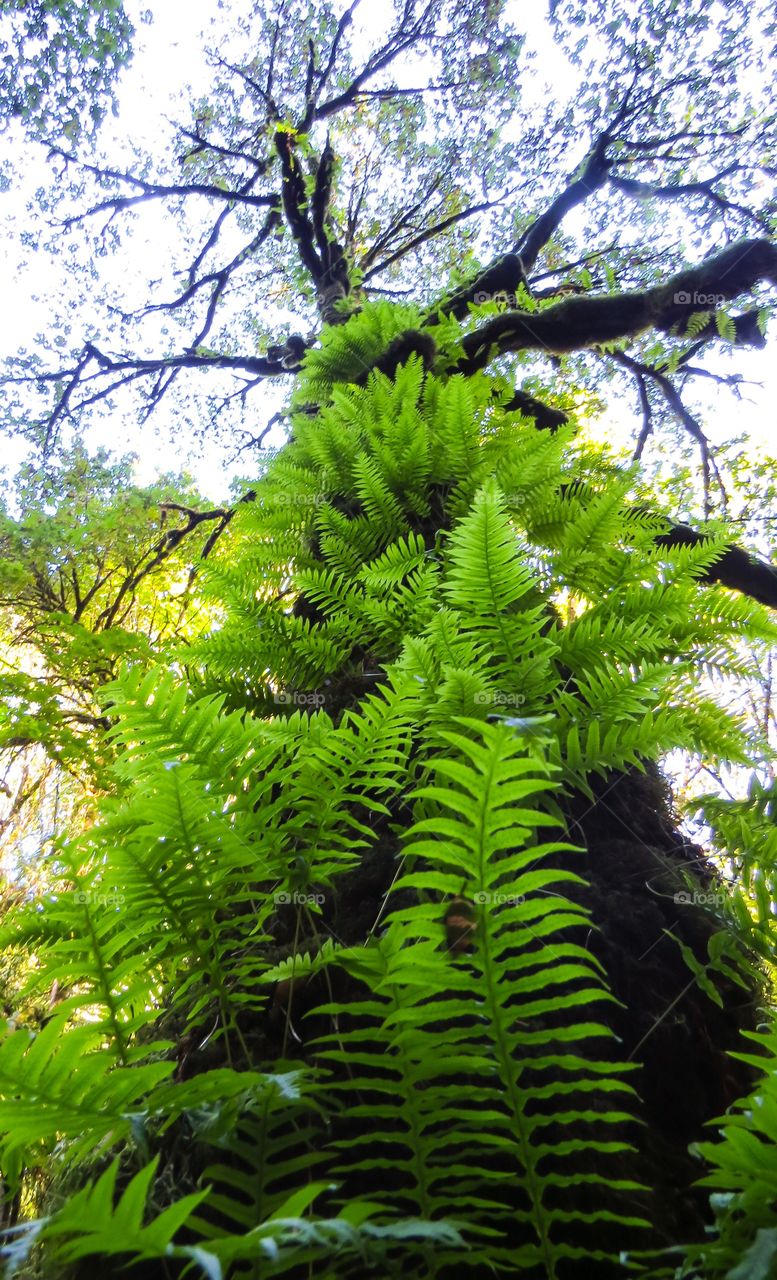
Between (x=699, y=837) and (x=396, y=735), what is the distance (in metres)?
0.87

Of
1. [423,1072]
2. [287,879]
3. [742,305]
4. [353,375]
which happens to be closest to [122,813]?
[287,879]

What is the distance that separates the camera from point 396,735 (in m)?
1.30

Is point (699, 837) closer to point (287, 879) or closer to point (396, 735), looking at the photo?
point (396, 735)
